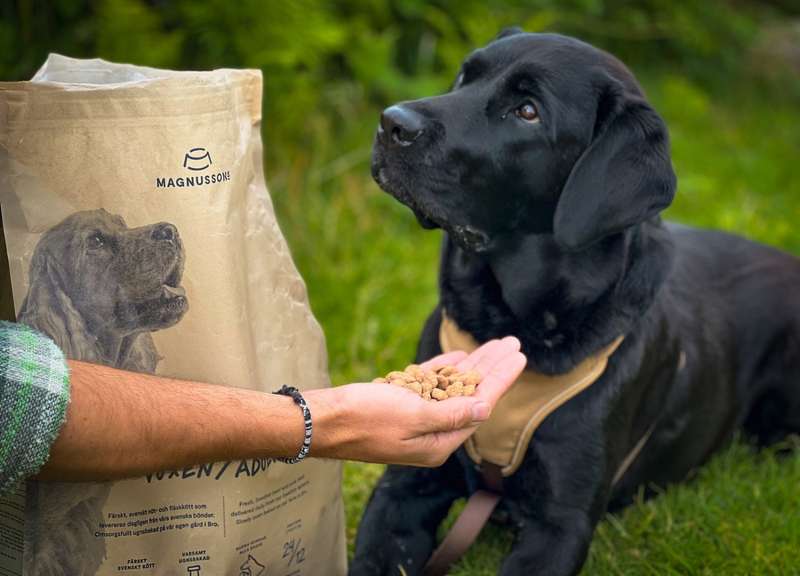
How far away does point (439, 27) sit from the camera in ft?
18.2

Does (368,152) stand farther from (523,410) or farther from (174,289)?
(174,289)

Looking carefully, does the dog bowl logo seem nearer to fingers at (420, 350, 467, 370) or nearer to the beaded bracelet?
the beaded bracelet

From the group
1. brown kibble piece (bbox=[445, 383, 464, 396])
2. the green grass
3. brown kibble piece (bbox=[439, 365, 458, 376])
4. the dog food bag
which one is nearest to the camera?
the dog food bag

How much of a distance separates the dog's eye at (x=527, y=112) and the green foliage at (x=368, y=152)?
1.18 meters

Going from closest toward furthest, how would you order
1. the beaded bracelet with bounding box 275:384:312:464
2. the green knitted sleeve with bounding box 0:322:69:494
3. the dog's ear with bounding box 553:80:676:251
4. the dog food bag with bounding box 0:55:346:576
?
1. the green knitted sleeve with bounding box 0:322:69:494
2. the dog food bag with bounding box 0:55:346:576
3. the beaded bracelet with bounding box 275:384:312:464
4. the dog's ear with bounding box 553:80:676:251

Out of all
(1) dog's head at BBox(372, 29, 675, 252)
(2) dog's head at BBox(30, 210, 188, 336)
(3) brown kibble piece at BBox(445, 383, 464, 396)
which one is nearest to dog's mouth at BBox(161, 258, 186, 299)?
(2) dog's head at BBox(30, 210, 188, 336)

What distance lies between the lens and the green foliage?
281 cm

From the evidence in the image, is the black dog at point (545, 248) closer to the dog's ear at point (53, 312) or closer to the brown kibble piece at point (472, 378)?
the brown kibble piece at point (472, 378)

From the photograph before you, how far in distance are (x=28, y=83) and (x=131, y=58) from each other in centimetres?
256

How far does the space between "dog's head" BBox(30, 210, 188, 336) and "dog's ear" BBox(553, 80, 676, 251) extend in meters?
0.98

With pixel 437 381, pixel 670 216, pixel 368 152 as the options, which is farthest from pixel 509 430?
pixel 670 216

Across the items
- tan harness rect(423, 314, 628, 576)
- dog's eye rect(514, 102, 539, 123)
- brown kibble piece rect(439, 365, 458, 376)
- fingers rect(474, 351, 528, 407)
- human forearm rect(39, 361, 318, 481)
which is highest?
dog's eye rect(514, 102, 539, 123)

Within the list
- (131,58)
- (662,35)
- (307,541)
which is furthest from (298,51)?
(662,35)

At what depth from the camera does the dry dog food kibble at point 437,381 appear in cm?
209
